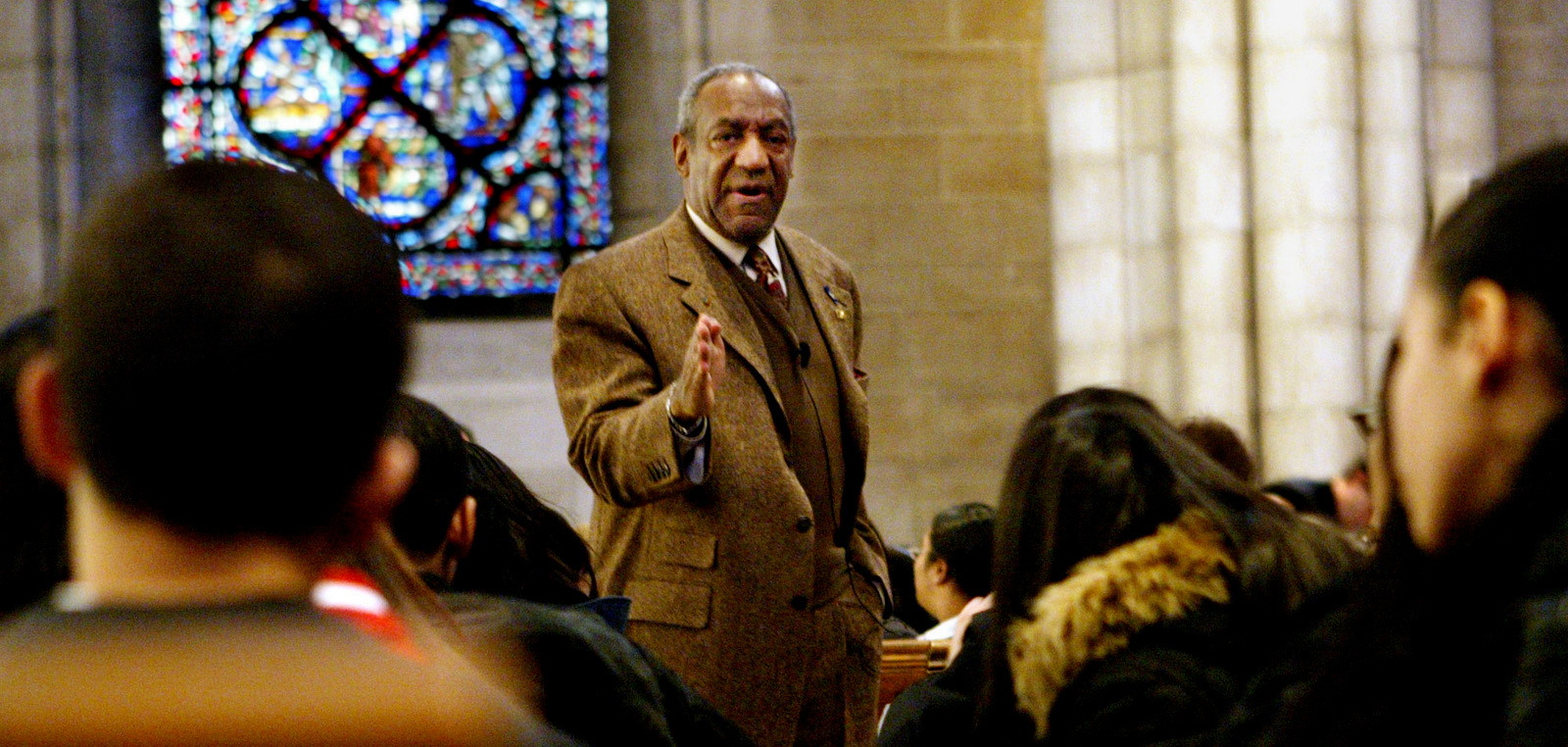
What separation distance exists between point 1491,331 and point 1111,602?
0.90m

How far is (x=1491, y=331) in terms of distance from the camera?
4.33ft

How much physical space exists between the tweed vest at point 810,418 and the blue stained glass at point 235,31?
4.89 m

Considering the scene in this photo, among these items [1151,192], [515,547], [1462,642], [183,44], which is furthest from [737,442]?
[183,44]

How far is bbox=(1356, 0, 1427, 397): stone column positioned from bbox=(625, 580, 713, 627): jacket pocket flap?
3.57 meters

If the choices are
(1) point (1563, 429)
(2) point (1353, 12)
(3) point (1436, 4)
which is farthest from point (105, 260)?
(3) point (1436, 4)

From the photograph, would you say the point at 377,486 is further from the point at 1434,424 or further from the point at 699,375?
the point at 699,375

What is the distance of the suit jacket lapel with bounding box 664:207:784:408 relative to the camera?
11.4 feet

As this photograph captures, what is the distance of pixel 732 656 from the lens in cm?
341

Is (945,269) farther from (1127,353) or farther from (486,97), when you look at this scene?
(486,97)

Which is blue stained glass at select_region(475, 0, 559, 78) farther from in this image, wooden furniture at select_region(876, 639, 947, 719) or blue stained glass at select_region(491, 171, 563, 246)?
wooden furniture at select_region(876, 639, 947, 719)

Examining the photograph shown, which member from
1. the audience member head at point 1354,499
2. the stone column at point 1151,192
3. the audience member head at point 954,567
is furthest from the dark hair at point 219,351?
the stone column at point 1151,192

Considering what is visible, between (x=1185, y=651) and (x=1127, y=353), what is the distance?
4835mm

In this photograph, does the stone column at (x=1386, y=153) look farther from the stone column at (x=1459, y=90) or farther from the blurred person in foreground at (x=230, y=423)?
the blurred person in foreground at (x=230, y=423)

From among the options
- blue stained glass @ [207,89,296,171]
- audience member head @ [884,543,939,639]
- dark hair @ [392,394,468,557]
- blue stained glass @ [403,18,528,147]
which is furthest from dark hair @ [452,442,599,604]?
blue stained glass @ [207,89,296,171]
